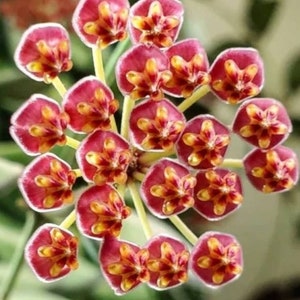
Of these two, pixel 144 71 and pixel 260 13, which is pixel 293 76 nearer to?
pixel 260 13

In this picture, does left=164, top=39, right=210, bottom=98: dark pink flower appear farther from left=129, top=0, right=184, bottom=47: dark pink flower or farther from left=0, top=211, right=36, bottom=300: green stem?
left=0, top=211, right=36, bottom=300: green stem

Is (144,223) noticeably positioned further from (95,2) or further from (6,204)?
(6,204)

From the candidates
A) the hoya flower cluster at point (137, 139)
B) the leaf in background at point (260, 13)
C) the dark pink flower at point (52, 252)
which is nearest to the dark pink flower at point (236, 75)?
the hoya flower cluster at point (137, 139)

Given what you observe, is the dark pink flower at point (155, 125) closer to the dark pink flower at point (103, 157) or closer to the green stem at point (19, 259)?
the dark pink flower at point (103, 157)

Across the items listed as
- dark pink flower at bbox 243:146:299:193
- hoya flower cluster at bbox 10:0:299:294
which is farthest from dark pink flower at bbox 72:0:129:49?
dark pink flower at bbox 243:146:299:193

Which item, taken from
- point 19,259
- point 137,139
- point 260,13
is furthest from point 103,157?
point 260,13
